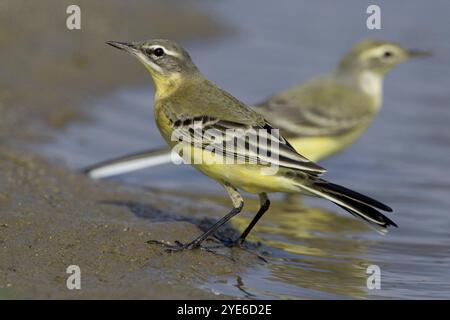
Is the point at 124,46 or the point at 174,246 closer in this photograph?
the point at 174,246

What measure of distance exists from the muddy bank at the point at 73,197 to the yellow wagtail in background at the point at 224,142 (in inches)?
18.6

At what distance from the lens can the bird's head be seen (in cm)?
820

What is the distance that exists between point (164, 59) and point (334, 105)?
3963 mm

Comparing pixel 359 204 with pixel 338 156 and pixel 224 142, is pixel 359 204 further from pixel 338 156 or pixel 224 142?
pixel 338 156

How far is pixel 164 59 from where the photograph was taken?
8.23 m

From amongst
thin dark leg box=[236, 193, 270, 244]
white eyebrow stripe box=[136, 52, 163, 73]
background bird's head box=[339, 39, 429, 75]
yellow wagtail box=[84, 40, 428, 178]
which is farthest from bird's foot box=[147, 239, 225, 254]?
background bird's head box=[339, 39, 429, 75]

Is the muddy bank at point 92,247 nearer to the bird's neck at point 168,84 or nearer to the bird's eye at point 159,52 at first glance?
the bird's neck at point 168,84

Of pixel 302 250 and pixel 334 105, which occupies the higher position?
pixel 334 105

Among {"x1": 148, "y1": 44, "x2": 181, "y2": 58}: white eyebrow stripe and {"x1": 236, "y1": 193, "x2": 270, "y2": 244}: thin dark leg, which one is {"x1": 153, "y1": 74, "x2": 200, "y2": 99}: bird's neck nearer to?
{"x1": 148, "y1": 44, "x2": 181, "y2": 58}: white eyebrow stripe

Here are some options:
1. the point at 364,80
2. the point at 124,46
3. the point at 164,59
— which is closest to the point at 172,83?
the point at 164,59

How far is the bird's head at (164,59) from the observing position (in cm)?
820

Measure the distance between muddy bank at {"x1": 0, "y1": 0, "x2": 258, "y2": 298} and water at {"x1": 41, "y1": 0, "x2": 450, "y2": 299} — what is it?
347 mm

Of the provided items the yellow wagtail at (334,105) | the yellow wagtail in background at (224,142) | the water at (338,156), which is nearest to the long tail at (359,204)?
the yellow wagtail in background at (224,142)

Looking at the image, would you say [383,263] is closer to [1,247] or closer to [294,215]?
[294,215]
